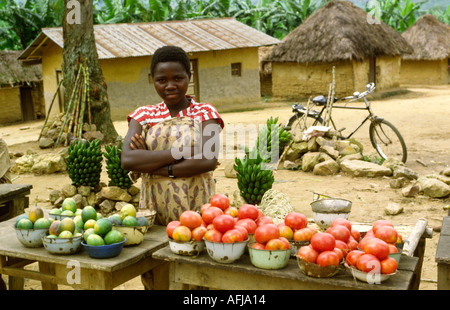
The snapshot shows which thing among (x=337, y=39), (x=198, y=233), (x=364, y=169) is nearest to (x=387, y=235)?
(x=198, y=233)

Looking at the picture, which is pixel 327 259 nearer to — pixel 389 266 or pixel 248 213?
pixel 389 266

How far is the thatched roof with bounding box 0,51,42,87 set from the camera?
61.5 feet

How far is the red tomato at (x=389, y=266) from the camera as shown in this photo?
2.07 metres

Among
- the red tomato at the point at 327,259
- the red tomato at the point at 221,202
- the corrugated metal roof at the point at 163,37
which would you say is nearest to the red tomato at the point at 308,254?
the red tomato at the point at 327,259

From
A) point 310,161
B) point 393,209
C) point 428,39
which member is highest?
point 428,39

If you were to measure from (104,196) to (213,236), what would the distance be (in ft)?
12.1

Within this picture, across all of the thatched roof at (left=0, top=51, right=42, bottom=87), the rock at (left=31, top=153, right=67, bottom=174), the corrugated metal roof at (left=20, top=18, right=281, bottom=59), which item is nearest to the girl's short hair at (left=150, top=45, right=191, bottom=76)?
the rock at (left=31, top=153, right=67, bottom=174)

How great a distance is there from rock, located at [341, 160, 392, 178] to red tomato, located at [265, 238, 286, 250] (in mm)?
5658

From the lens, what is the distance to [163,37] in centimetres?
1764

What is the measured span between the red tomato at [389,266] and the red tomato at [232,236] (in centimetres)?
61

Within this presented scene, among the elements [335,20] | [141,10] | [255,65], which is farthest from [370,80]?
[141,10]

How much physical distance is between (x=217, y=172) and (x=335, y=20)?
14020 millimetres

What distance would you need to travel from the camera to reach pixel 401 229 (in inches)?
121
